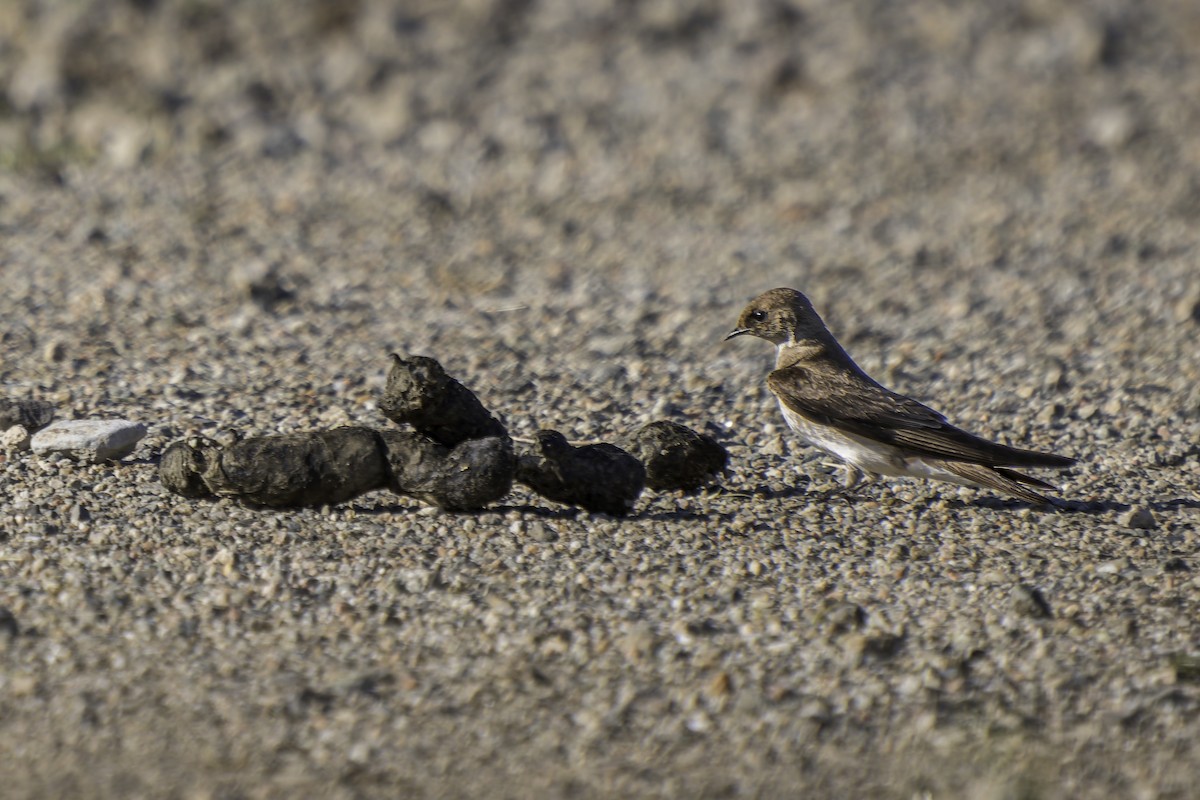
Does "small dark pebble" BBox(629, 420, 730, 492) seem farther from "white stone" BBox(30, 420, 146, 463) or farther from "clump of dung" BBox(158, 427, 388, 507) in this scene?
"white stone" BBox(30, 420, 146, 463)

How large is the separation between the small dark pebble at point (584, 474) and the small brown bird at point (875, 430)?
84 cm

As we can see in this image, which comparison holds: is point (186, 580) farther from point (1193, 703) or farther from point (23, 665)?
point (1193, 703)

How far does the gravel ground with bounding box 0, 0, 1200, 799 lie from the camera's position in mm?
3957

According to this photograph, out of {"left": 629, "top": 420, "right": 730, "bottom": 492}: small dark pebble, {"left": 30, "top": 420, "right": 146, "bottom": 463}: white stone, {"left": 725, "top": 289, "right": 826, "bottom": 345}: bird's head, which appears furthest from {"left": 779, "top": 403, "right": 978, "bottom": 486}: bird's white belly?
{"left": 30, "top": 420, "right": 146, "bottom": 463}: white stone

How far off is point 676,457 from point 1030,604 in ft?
4.41

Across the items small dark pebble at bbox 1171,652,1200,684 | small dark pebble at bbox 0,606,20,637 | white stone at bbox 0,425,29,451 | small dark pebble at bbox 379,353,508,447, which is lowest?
small dark pebble at bbox 0,606,20,637

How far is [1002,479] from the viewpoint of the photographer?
5.27 metres

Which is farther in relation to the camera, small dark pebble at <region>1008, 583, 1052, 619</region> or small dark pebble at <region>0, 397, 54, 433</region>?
small dark pebble at <region>0, 397, 54, 433</region>

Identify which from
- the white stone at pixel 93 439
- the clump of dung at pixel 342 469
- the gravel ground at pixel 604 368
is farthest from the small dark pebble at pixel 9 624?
the white stone at pixel 93 439

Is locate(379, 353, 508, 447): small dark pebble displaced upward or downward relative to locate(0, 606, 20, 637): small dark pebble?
upward

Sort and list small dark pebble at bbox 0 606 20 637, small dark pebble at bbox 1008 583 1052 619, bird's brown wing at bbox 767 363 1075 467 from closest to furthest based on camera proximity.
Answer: small dark pebble at bbox 0 606 20 637
small dark pebble at bbox 1008 583 1052 619
bird's brown wing at bbox 767 363 1075 467

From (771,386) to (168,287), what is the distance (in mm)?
3572

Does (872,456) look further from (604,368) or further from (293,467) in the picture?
(293,467)

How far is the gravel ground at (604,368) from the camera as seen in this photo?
396cm
